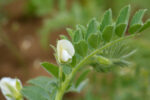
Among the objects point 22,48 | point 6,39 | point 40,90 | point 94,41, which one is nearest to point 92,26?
point 94,41

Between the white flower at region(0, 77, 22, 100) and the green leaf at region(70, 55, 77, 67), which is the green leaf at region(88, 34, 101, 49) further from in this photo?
the white flower at region(0, 77, 22, 100)

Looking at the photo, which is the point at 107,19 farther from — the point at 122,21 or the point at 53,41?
the point at 53,41

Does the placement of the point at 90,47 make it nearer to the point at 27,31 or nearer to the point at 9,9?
the point at 27,31

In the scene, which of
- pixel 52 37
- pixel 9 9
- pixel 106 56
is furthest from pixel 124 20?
pixel 9 9

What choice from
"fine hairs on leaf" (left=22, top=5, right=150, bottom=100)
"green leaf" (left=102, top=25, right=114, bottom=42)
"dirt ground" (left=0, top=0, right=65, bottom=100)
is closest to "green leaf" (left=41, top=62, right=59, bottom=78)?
"fine hairs on leaf" (left=22, top=5, right=150, bottom=100)

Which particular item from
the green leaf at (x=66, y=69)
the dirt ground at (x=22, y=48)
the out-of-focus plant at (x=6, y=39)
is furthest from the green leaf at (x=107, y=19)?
the out-of-focus plant at (x=6, y=39)

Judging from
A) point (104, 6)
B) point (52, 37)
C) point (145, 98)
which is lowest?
point (145, 98)
